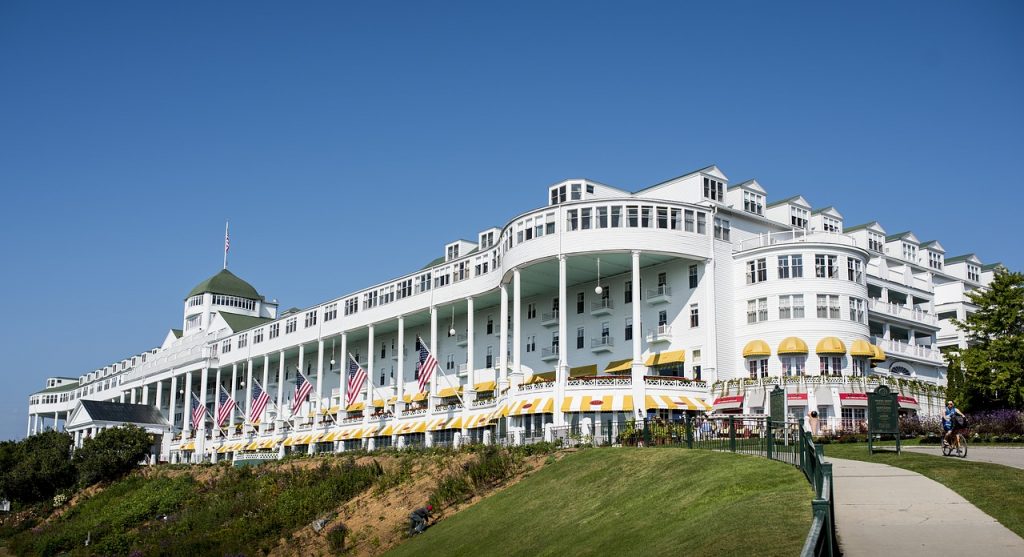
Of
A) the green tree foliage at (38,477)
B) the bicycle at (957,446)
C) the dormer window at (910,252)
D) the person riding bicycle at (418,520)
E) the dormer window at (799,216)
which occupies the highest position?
the dormer window at (799,216)

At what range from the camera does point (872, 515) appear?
17.3 m

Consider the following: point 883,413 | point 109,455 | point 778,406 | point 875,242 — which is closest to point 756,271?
point 875,242

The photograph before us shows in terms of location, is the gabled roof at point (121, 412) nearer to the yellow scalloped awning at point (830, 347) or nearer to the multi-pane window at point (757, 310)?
the multi-pane window at point (757, 310)

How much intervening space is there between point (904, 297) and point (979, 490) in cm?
5862

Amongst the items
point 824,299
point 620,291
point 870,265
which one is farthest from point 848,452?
point 870,265

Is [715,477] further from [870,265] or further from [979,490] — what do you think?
[870,265]

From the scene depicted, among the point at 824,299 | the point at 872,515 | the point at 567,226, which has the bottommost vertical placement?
the point at 872,515

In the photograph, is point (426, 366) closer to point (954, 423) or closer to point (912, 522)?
point (954, 423)

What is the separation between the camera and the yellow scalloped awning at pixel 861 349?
57875 mm

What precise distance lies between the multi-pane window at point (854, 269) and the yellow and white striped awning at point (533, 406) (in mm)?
20688

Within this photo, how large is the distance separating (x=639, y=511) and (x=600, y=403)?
29313 mm

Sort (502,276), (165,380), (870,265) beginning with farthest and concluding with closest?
1. (165,380)
2. (870,265)
3. (502,276)

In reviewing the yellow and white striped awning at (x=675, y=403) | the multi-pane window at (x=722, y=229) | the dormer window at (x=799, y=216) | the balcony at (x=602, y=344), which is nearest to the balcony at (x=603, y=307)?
the balcony at (x=602, y=344)

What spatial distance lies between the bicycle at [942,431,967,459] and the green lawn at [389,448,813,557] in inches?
272
